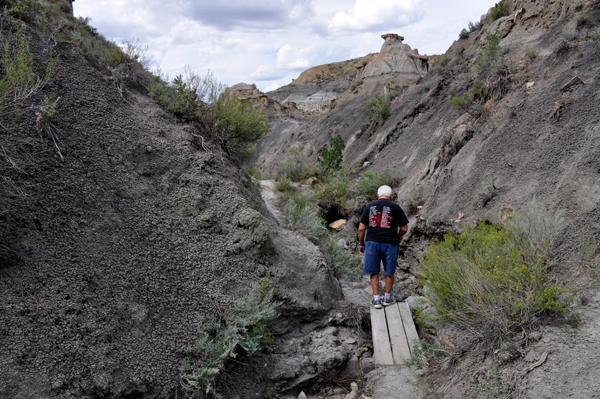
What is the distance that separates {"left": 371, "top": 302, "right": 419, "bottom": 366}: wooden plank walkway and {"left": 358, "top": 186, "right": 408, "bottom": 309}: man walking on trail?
17 cm

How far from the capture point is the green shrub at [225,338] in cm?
334

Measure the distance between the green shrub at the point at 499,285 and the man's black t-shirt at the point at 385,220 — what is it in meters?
0.64

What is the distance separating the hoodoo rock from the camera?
31.6 m

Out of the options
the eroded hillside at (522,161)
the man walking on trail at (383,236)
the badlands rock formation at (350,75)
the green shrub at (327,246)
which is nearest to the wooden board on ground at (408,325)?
the man walking on trail at (383,236)

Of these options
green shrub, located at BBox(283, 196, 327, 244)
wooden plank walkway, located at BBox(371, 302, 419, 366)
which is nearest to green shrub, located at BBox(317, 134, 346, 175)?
green shrub, located at BBox(283, 196, 327, 244)

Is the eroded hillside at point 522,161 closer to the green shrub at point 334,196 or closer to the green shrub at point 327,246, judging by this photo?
the green shrub at point 334,196

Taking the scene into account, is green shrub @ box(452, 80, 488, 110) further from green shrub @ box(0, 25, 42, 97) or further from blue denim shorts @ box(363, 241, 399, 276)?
green shrub @ box(0, 25, 42, 97)

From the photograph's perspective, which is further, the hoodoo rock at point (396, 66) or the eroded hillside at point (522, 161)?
the hoodoo rock at point (396, 66)

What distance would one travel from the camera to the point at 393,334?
14.8 ft

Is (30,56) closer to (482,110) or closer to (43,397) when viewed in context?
(43,397)

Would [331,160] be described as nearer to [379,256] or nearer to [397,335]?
[379,256]

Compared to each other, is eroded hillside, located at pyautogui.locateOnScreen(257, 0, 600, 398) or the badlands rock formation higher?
the badlands rock formation

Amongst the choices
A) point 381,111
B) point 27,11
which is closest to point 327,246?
point 27,11

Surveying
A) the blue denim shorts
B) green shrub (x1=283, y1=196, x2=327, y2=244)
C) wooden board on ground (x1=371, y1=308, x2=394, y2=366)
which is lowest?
wooden board on ground (x1=371, y1=308, x2=394, y2=366)
